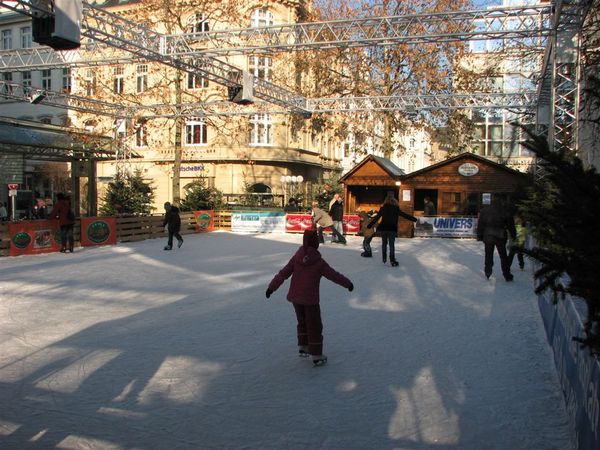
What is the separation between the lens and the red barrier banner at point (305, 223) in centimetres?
2391

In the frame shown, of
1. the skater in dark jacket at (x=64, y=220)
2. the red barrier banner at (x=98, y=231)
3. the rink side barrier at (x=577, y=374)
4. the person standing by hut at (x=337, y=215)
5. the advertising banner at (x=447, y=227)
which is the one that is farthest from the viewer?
the advertising banner at (x=447, y=227)

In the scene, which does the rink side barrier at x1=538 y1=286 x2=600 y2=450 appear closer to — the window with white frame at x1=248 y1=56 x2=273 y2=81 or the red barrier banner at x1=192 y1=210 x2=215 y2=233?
the red barrier banner at x1=192 y1=210 x2=215 y2=233

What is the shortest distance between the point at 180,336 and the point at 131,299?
2722 mm

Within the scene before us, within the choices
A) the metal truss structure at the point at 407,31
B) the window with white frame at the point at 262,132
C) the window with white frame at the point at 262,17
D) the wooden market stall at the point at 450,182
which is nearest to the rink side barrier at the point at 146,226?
the wooden market stall at the point at 450,182

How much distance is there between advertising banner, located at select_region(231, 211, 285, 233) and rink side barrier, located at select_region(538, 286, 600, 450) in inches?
772

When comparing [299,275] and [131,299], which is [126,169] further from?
[299,275]

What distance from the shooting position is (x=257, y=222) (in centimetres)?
2548

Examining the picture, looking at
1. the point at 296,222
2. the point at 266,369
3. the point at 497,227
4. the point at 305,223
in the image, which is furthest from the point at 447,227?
the point at 266,369

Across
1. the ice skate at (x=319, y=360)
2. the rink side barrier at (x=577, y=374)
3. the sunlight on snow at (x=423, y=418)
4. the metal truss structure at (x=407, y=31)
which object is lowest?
the sunlight on snow at (x=423, y=418)

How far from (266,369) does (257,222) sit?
20128 millimetres

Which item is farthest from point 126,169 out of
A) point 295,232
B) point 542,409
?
point 542,409

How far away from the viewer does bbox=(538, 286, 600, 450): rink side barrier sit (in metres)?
3.10

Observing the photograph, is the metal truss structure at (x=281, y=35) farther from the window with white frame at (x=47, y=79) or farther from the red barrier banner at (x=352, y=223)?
the window with white frame at (x=47, y=79)

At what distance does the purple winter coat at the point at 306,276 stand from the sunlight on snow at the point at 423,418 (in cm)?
118
